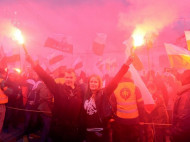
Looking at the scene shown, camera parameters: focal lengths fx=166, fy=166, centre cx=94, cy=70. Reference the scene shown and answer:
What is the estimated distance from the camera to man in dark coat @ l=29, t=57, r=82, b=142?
2.85m

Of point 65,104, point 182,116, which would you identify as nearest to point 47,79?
point 65,104

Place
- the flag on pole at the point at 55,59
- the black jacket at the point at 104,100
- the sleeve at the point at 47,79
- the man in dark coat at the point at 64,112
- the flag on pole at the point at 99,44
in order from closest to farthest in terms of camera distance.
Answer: the man in dark coat at the point at 64,112 < the sleeve at the point at 47,79 < the black jacket at the point at 104,100 < the flag on pole at the point at 55,59 < the flag on pole at the point at 99,44

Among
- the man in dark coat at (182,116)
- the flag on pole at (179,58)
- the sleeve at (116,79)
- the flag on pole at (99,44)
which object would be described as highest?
the flag on pole at (99,44)

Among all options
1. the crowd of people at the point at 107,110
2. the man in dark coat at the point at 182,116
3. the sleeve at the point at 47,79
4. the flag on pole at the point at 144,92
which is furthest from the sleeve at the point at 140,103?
the sleeve at the point at 47,79

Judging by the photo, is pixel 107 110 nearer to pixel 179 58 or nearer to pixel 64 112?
pixel 64 112

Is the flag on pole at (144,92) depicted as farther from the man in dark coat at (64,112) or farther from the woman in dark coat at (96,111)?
the man in dark coat at (64,112)

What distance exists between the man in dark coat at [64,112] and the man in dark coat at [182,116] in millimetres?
1867

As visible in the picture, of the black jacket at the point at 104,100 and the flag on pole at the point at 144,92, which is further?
the flag on pole at the point at 144,92

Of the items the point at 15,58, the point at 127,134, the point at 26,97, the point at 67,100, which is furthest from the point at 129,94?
the point at 15,58

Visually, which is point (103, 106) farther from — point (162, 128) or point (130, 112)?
point (162, 128)

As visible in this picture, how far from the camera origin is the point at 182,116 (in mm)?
3092

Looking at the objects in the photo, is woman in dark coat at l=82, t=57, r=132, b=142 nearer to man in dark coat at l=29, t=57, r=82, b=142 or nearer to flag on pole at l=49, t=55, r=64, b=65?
man in dark coat at l=29, t=57, r=82, b=142

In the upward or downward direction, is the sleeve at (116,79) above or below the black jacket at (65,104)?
above

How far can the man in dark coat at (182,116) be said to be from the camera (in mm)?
3047
